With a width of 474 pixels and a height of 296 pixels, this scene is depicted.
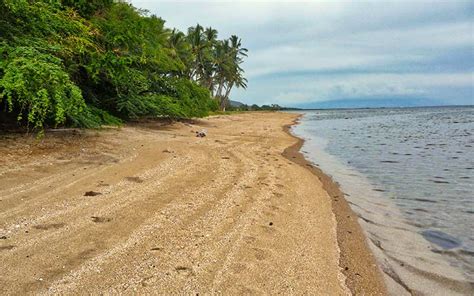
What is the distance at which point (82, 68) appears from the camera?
13.7 meters

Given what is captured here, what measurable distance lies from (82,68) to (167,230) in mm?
10683

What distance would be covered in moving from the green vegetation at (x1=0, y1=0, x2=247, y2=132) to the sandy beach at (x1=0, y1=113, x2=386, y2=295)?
145 cm

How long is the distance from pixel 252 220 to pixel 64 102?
5005mm

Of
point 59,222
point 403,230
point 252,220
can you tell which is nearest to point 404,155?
point 403,230

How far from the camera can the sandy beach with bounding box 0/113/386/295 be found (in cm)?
362

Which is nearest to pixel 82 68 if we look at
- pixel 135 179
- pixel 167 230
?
pixel 135 179

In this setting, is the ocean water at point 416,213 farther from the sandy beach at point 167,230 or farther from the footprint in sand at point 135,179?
the footprint in sand at point 135,179

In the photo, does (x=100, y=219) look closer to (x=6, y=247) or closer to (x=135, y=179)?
(x=6, y=247)

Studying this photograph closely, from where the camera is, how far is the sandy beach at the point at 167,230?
11.9 feet

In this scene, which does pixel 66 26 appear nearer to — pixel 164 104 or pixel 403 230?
pixel 164 104

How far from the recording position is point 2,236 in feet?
14.0

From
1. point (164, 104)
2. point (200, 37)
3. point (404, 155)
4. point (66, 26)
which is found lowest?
point (404, 155)

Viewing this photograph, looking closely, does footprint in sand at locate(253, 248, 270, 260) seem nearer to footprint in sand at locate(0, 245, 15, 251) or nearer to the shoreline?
the shoreline

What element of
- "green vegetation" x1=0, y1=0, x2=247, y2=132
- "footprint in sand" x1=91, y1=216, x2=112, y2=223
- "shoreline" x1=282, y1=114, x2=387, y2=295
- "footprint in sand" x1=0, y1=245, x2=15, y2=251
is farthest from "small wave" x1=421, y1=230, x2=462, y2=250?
"green vegetation" x1=0, y1=0, x2=247, y2=132
